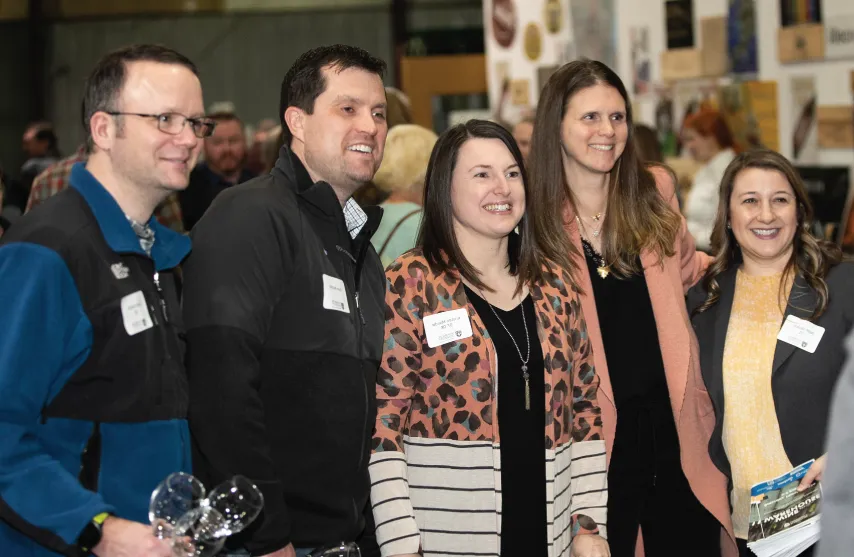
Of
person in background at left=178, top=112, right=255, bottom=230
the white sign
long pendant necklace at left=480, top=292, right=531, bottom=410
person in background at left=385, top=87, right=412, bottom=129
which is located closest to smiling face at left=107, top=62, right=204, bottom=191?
long pendant necklace at left=480, top=292, right=531, bottom=410

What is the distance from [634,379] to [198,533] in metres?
1.41

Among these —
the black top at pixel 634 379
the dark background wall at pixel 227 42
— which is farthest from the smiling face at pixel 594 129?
the dark background wall at pixel 227 42

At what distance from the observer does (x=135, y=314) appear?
1913mm

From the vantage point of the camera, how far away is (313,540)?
218cm

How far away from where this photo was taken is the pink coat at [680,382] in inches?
111

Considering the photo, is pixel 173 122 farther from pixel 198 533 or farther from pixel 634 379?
pixel 634 379

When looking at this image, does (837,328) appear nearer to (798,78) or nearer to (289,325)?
(289,325)

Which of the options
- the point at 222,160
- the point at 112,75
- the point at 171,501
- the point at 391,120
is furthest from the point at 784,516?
the point at 222,160

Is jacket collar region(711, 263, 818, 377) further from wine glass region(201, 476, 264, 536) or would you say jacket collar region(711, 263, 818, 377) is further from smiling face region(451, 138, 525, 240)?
wine glass region(201, 476, 264, 536)

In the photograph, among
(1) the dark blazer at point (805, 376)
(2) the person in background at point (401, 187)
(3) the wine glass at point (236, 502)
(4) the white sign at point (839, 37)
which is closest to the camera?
(3) the wine glass at point (236, 502)

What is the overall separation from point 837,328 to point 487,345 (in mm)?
1009

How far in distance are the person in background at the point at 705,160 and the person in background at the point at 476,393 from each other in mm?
3358

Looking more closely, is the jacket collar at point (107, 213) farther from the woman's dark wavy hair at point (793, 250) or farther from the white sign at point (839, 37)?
the white sign at point (839, 37)

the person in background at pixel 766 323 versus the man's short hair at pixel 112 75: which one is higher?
the man's short hair at pixel 112 75
